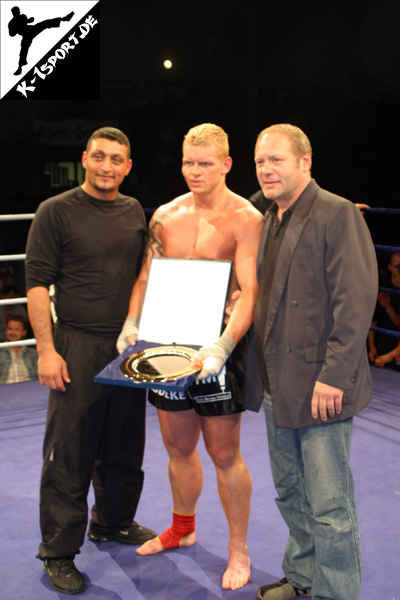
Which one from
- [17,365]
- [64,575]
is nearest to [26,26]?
[17,365]

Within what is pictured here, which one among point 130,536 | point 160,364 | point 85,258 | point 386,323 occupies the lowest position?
point 130,536

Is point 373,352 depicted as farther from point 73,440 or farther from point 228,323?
point 73,440

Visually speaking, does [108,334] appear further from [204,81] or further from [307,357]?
[204,81]

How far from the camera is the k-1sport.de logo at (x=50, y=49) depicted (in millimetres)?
6426

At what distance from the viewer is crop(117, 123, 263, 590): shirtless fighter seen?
2.06m

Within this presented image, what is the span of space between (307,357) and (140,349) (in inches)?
20.6

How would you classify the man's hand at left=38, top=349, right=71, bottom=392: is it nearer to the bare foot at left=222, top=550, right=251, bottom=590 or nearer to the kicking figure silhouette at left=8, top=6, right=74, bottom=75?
the bare foot at left=222, top=550, right=251, bottom=590

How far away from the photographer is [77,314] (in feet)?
7.13

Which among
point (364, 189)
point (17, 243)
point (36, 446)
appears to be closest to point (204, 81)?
point (364, 189)

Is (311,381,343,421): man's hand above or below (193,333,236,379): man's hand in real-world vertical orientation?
below

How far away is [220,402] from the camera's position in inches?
82.3

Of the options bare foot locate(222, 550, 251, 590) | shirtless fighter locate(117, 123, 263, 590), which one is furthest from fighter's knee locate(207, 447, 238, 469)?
bare foot locate(222, 550, 251, 590)

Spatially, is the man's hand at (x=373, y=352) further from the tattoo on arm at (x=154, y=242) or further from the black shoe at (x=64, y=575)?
the black shoe at (x=64, y=575)

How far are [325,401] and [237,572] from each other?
2.29ft
